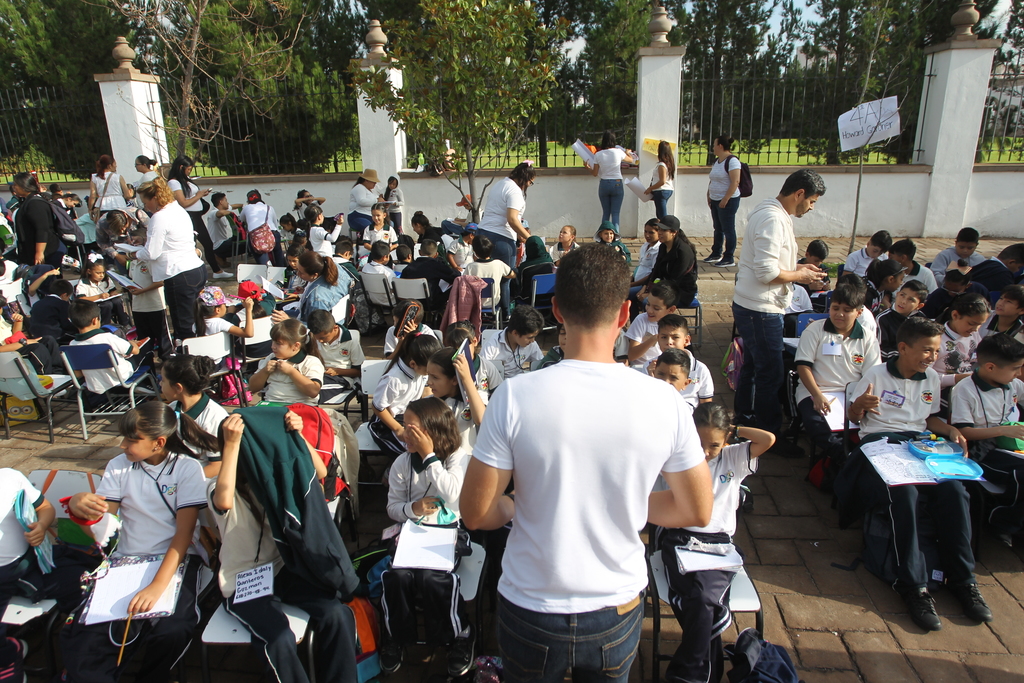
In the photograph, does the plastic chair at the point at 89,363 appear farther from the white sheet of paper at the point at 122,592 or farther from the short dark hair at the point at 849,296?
the short dark hair at the point at 849,296

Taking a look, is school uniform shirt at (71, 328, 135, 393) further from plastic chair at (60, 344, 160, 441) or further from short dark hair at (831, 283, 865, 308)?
short dark hair at (831, 283, 865, 308)

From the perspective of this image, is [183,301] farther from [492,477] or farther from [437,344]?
A: [492,477]

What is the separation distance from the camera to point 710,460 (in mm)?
2920

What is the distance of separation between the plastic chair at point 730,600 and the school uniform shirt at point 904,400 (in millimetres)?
1462

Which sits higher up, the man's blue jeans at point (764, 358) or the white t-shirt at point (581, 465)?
the white t-shirt at point (581, 465)

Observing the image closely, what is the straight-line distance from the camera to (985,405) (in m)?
3.45

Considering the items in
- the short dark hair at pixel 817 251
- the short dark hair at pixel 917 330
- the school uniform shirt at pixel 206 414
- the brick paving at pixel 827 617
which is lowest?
the brick paving at pixel 827 617

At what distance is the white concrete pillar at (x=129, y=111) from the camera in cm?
1071

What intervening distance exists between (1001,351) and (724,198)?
5.49m

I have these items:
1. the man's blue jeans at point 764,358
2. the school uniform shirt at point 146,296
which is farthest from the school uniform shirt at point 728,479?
the school uniform shirt at point 146,296

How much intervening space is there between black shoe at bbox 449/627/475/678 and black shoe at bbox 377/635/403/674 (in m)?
0.23

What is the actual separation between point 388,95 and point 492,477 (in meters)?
7.17

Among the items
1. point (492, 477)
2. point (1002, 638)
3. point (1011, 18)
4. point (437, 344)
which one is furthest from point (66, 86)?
point (1011, 18)

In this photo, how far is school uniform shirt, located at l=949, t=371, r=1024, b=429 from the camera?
11.3 ft
